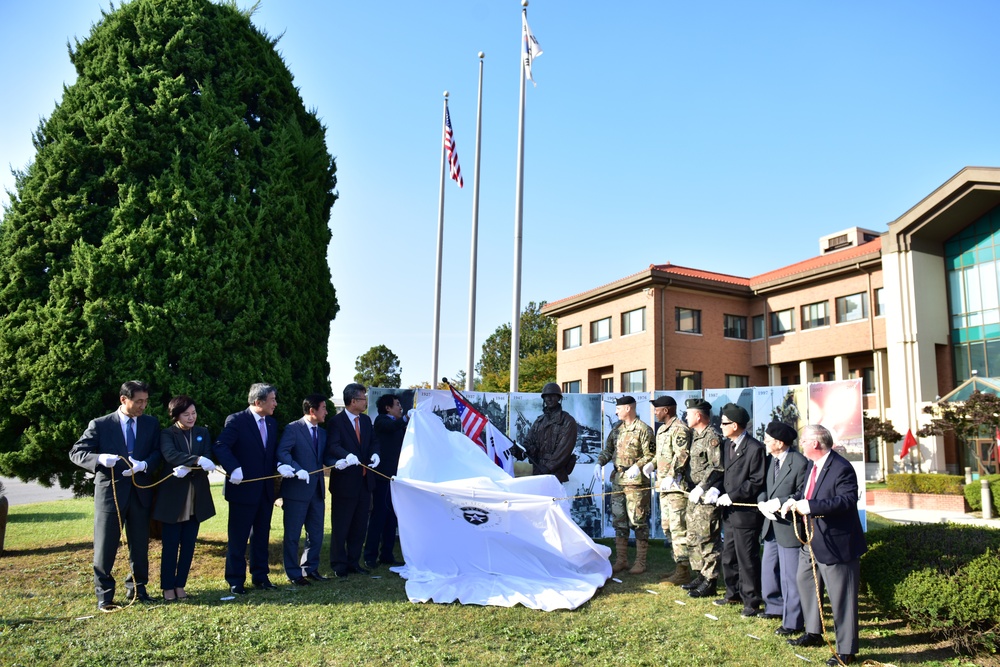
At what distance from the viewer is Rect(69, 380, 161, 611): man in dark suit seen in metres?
7.06

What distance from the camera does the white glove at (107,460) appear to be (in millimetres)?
7000

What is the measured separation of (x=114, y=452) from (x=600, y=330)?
33.4 metres

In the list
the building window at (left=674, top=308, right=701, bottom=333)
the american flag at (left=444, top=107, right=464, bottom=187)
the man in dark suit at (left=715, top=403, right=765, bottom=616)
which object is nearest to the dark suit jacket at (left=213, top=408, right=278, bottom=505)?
the man in dark suit at (left=715, top=403, right=765, bottom=616)

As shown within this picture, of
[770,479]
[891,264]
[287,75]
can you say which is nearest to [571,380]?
[891,264]

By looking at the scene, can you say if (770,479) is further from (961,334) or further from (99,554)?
(961,334)

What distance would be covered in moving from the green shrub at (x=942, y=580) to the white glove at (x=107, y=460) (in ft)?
25.3

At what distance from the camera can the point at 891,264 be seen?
31.7m

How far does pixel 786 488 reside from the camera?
6777 millimetres

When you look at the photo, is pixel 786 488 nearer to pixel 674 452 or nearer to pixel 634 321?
pixel 674 452

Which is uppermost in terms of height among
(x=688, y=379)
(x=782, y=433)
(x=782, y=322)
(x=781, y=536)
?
(x=782, y=322)

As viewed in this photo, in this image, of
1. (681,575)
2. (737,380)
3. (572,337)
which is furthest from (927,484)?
(572,337)

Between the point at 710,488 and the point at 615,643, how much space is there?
2.43 m

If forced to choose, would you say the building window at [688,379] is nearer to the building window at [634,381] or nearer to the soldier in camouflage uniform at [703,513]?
the building window at [634,381]

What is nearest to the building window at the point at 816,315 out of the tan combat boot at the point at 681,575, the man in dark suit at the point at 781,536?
the tan combat boot at the point at 681,575
